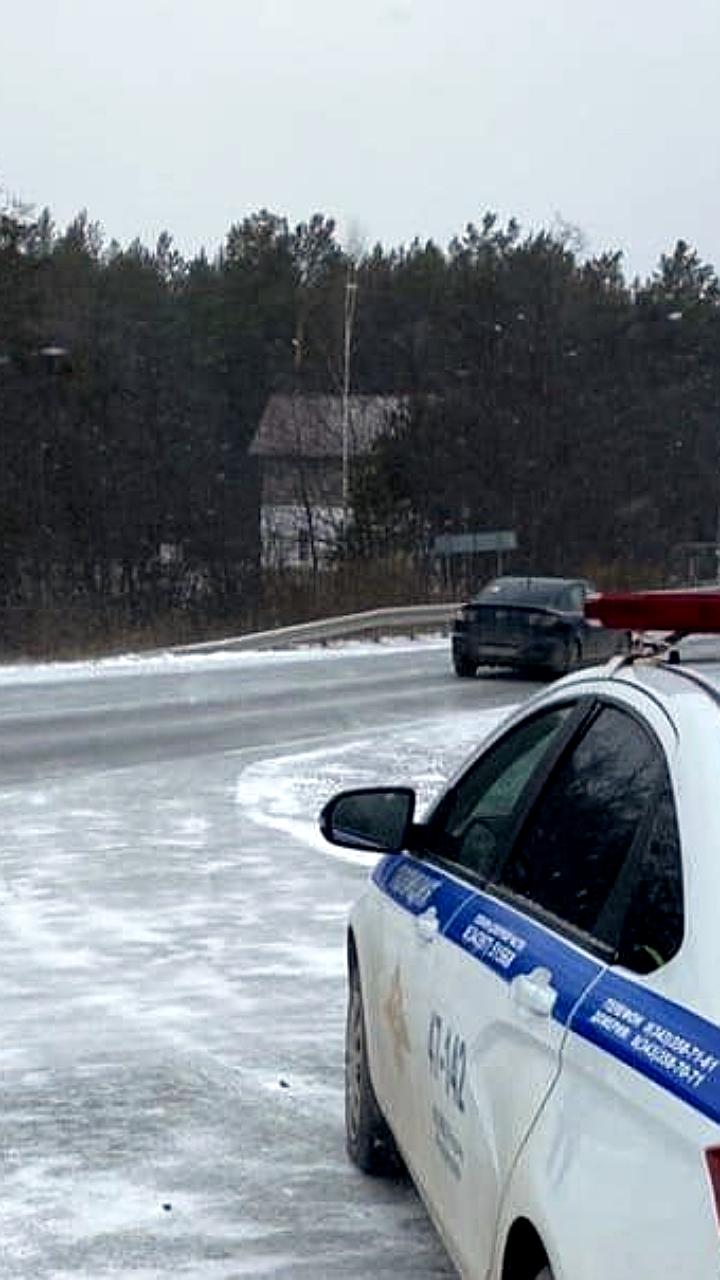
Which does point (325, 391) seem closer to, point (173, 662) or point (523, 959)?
point (173, 662)

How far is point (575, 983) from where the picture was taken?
3949 mm

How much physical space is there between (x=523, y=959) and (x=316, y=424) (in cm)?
6611

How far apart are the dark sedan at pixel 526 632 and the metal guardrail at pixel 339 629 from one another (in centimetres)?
591

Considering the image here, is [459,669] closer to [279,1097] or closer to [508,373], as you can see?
[279,1097]

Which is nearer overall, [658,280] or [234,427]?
[234,427]

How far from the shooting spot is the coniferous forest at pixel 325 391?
47969 millimetres

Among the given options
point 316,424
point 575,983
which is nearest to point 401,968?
point 575,983

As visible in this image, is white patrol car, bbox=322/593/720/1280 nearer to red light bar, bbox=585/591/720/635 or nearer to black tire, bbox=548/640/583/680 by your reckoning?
red light bar, bbox=585/591/720/635

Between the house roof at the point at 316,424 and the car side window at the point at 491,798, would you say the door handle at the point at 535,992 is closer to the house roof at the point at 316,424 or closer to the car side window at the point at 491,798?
the car side window at the point at 491,798

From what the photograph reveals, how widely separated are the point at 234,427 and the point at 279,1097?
73.2 m

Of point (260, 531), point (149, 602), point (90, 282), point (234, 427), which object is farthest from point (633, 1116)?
point (90, 282)

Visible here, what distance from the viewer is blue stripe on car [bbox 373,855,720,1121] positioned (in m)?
3.31

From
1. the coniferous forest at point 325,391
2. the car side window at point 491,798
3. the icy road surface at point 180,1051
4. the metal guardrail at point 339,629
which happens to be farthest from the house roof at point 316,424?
the car side window at point 491,798

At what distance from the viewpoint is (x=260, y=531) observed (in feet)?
181
